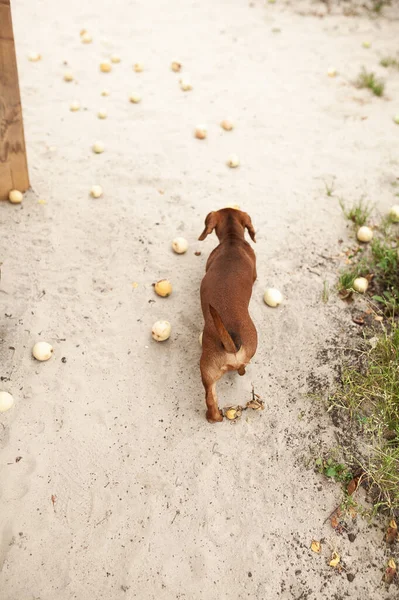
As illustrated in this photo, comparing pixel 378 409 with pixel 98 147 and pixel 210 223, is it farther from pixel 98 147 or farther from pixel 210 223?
pixel 98 147

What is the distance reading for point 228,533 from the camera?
2.49 m

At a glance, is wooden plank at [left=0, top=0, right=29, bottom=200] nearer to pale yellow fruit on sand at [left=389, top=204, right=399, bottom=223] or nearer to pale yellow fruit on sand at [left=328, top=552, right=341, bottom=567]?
pale yellow fruit on sand at [left=389, top=204, right=399, bottom=223]

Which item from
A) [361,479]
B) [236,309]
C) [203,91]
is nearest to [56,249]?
[236,309]

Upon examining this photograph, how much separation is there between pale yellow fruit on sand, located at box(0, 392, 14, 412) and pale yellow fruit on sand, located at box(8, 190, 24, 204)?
6.61ft

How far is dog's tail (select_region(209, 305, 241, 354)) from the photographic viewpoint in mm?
2428

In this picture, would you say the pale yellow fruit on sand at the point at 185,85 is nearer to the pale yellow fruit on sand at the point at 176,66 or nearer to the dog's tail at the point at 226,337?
the pale yellow fruit on sand at the point at 176,66

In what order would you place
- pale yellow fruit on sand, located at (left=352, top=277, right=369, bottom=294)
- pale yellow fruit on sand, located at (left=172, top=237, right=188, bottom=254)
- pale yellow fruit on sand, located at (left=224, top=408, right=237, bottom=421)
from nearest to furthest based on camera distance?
1. pale yellow fruit on sand, located at (left=224, top=408, right=237, bottom=421)
2. pale yellow fruit on sand, located at (left=352, top=277, right=369, bottom=294)
3. pale yellow fruit on sand, located at (left=172, top=237, right=188, bottom=254)

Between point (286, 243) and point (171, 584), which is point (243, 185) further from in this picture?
point (171, 584)

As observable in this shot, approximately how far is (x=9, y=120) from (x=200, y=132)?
218 cm

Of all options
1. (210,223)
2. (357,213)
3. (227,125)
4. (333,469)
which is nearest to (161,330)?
(210,223)

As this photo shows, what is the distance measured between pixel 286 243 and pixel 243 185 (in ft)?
3.09

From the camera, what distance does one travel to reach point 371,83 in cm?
591

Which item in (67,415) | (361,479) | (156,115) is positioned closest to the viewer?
(361,479)

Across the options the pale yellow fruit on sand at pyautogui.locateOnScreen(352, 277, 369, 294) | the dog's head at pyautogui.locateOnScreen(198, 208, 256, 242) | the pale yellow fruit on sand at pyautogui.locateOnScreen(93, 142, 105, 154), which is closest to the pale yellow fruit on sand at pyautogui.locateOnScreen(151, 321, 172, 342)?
the dog's head at pyautogui.locateOnScreen(198, 208, 256, 242)
